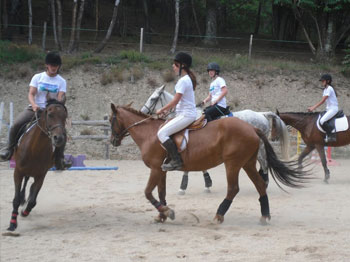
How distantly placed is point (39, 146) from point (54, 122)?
643 millimetres

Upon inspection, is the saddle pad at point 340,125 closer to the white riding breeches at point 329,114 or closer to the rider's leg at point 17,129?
the white riding breeches at point 329,114

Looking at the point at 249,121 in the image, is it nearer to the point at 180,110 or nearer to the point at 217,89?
the point at 217,89

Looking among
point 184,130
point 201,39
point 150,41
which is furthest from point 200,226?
point 201,39

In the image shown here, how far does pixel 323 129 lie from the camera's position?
12.2 m

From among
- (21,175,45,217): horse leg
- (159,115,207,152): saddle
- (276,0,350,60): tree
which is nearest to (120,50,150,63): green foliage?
(276,0,350,60): tree

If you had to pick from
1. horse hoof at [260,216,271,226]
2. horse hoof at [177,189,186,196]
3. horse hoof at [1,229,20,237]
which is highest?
horse hoof at [260,216,271,226]

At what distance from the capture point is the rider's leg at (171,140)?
7.32m

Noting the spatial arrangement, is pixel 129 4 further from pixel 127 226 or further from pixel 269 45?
pixel 127 226

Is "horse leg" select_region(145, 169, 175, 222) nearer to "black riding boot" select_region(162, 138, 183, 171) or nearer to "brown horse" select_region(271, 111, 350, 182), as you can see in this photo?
"black riding boot" select_region(162, 138, 183, 171)

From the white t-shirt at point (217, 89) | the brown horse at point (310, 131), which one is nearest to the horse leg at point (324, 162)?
the brown horse at point (310, 131)

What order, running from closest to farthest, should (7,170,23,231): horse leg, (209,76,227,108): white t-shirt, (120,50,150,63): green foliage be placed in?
(7,170,23,231): horse leg < (209,76,227,108): white t-shirt < (120,50,150,63): green foliage

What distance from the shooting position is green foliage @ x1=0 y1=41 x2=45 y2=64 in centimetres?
2155

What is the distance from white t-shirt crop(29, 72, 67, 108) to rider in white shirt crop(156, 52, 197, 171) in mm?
1725

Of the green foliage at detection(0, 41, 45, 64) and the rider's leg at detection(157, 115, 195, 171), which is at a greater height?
the green foliage at detection(0, 41, 45, 64)
